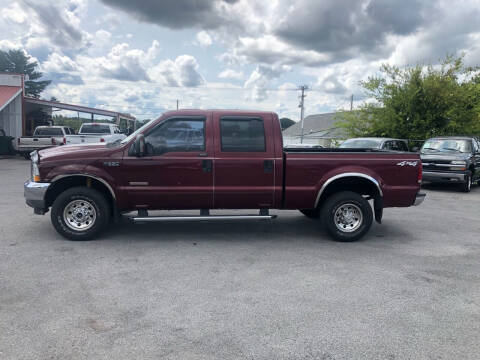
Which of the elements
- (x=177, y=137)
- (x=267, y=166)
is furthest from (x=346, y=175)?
(x=177, y=137)

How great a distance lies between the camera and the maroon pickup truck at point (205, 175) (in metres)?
5.74

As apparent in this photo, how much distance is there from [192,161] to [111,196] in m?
1.38

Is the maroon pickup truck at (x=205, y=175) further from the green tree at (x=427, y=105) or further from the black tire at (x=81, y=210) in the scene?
the green tree at (x=427, y=105)

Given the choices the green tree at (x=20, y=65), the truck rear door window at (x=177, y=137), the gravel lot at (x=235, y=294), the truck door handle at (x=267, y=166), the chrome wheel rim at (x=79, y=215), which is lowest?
the gravel lot at (x=235, y=294)

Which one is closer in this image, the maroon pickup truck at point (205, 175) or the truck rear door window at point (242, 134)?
the maroon pickup truck at point (205, 175)

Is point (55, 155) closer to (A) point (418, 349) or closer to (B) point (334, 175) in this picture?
(B) point (334, 175)

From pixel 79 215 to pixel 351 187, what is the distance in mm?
4316

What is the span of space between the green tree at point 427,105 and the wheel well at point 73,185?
602 inches

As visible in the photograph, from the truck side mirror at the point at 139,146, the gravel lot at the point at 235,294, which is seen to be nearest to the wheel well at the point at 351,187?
the gravel lot at the point at 235,294

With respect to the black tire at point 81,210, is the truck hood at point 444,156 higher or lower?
higher

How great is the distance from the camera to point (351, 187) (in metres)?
6.52

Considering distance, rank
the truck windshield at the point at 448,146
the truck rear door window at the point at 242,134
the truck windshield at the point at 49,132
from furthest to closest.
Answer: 1. the truck windshield at the point at 49,132
2. the truck windshield at the point at 448,146
3. the truck rear door window at the point at 242,134

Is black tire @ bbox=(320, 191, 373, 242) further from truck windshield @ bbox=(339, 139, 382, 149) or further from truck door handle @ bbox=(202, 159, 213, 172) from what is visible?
truck windshield @ bbox=(339, 139, 382, 149)

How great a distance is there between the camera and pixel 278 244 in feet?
19.6
